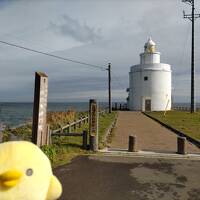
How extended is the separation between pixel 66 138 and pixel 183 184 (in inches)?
295

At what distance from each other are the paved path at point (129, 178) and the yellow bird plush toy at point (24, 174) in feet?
9.66

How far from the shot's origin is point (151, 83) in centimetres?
4900

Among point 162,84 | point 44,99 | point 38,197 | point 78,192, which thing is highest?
point 162,84

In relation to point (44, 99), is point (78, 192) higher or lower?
lower

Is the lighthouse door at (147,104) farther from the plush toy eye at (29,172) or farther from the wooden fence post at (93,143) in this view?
the plush toy eye at (29,172)

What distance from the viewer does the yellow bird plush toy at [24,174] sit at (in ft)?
13.3

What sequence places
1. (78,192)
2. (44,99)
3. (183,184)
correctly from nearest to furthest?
1. (78,192)
2. (183,184)
3. (44,99)

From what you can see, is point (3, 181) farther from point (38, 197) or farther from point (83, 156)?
point (83, 156)

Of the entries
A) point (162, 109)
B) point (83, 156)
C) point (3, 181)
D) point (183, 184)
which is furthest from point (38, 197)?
point (162, 109)

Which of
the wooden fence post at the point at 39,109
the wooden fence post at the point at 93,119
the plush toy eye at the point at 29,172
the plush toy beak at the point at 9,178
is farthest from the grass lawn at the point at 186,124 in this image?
the plush toy beak at the point at 9,178

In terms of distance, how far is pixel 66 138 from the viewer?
593 inches

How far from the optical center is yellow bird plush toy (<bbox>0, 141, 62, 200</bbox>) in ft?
13.3

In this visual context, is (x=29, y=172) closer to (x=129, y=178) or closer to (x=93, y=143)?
(x=129, y=178)

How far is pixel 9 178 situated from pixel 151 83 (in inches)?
1804
